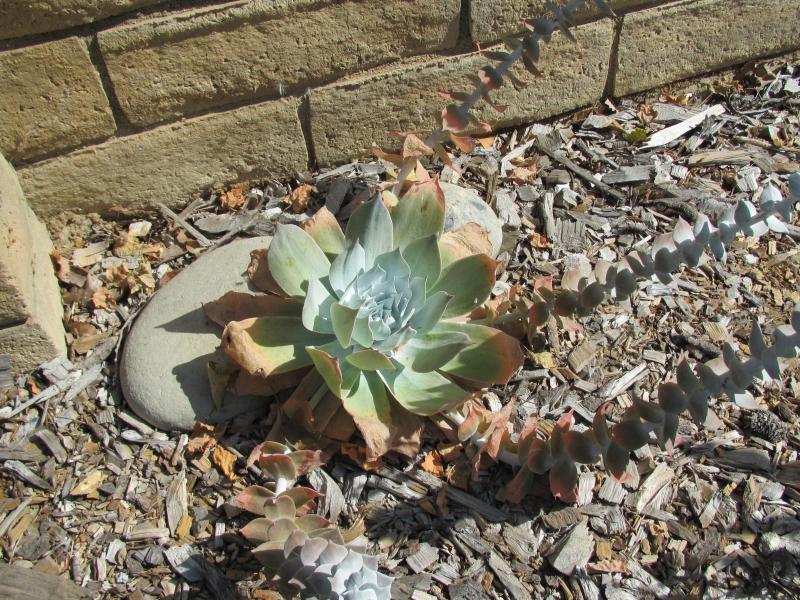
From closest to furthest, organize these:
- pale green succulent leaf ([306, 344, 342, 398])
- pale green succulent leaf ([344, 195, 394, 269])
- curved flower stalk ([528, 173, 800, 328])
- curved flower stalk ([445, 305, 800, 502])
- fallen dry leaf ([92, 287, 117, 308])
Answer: curved flower stalk ([445, 305, 800, 502]) < curved flower stalk ([528, 173, 800, 328]) < pale green succulent leaf ([306, 344, 342, 398]) < pale green succulent leaf ([344, 195, 394, 269]) < fallen dry leaf ([92, 287, 117, 308])

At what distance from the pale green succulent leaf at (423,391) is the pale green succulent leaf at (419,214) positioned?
14.2 inches

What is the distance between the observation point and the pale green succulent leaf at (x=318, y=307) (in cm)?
193

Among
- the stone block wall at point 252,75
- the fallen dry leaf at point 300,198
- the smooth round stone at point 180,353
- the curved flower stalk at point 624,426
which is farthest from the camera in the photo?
the fallen dry leaf at point 300,198

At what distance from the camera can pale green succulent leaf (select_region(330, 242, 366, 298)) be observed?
1962 mm

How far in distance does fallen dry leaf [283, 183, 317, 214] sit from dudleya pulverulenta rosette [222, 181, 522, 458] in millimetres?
610

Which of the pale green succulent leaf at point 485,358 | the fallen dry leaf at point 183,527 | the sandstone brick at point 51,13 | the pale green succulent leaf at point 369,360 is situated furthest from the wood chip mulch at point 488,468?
the sandstone brick at point 51,13

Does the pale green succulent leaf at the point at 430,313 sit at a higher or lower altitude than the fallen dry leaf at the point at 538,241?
higher

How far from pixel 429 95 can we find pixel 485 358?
113 cm

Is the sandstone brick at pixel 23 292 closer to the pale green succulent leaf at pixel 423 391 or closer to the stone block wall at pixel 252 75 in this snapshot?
the stone block wall at pixel 252 75

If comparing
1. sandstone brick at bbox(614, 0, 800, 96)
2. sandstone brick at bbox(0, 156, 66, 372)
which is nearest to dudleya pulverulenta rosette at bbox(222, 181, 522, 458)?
sandstone brick at bbox(0, 156, 66, 372)

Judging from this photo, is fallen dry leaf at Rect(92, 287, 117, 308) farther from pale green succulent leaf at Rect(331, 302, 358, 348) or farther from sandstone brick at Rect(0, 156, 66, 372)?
pale green succulent leaf at Rect(331, 302, 358, 348)

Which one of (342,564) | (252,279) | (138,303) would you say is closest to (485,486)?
(342,564)

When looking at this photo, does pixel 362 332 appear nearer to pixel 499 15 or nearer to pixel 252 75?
pixel 252 75

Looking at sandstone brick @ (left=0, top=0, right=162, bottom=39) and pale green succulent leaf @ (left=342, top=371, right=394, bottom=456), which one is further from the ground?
sandstone brick @ (left=0, top=0, right=162, bottom=39)
